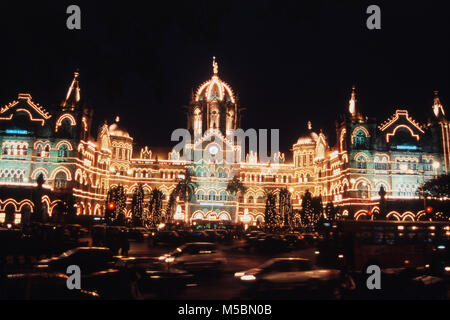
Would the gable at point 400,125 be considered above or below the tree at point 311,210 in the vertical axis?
above

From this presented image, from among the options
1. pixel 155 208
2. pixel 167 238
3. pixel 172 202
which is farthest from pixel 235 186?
pixel 167 238

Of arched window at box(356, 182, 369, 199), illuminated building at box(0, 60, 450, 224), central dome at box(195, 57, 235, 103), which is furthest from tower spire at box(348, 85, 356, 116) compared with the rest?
central dome at box(195, 57, 235, 103)

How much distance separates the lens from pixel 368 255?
20.7 m

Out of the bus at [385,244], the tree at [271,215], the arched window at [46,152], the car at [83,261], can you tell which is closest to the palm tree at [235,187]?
the tree at [271,215]

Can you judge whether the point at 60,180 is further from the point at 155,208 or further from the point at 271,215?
the point at 271,215

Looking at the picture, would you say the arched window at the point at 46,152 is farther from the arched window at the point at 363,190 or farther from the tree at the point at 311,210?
the arched window at the point at 363,190

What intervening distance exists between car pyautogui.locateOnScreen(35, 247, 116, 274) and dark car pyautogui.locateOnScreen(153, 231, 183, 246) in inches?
861

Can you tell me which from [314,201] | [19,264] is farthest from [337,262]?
[314,201]

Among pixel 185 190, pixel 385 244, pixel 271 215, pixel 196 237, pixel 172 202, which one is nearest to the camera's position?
pixel 385 244

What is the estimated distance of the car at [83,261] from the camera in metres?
17.9

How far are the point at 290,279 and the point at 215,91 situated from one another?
8423 cm

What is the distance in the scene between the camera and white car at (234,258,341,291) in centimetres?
1412

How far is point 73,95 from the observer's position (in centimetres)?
7112

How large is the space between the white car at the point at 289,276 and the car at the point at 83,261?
7.05 meters
